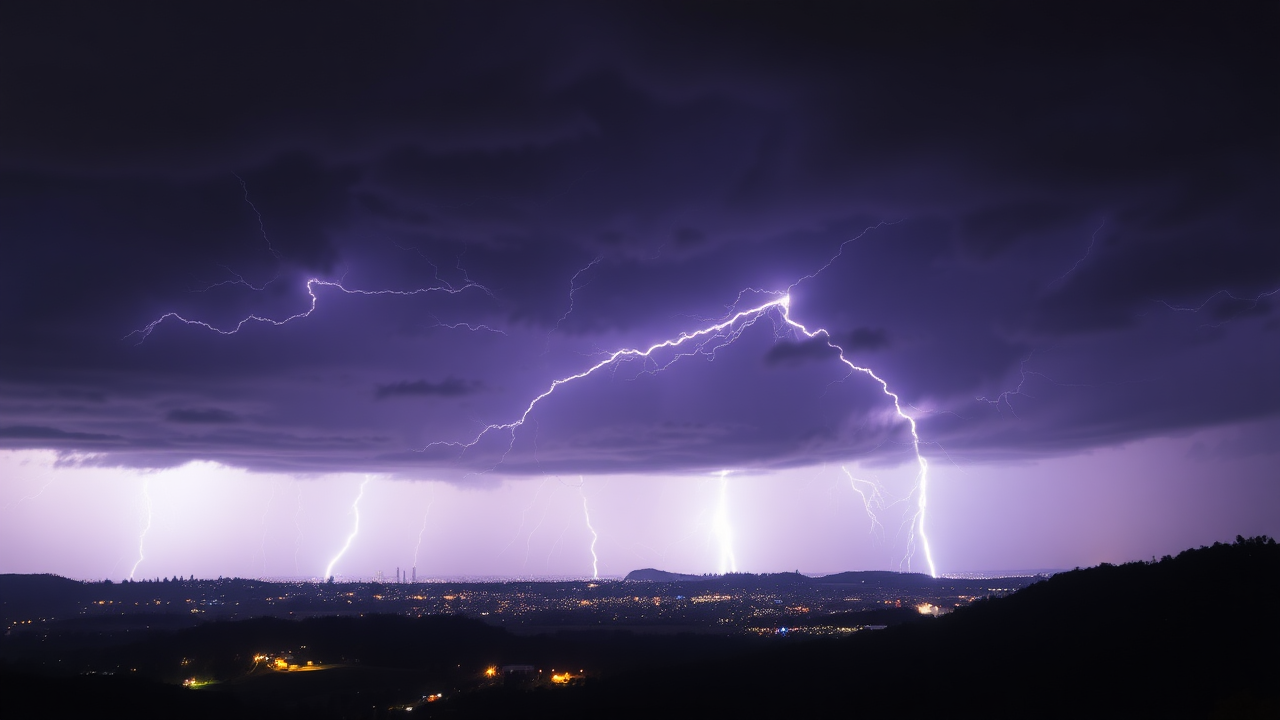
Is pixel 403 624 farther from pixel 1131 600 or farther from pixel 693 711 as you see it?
pixel 1131 600

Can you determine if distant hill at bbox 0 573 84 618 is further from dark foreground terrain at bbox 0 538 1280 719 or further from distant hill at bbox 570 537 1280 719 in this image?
distant hill at bbox 570 537 1280 719

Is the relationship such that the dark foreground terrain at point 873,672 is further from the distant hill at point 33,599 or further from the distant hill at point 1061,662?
the distant hill at point 33,599

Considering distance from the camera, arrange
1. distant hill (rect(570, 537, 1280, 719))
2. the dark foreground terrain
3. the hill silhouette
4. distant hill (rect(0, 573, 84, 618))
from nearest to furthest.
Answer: distant hill (rect(570, 537, 1280, 719))
the hill silhouette
the dark foreground terrain
distant hill (rect(0, 573, 84, 618))

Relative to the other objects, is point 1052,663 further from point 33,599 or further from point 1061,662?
point 33,599

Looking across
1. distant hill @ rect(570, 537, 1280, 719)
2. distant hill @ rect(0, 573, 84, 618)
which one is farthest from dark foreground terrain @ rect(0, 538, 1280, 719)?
distant hill @ rect(0, 573, 84, 618)

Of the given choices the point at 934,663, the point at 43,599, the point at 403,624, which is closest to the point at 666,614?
the point at 403,624

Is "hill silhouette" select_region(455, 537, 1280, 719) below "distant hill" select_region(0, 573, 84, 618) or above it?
above

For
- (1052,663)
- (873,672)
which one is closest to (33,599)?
(873,672)

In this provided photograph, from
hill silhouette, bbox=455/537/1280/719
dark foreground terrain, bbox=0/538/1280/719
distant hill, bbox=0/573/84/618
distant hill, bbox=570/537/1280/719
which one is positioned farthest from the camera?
distant hill, bbox=0/573/84/618

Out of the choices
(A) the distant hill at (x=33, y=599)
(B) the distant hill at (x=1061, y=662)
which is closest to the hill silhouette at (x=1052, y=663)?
(B) the distant hill at (x=1061, y=662)
